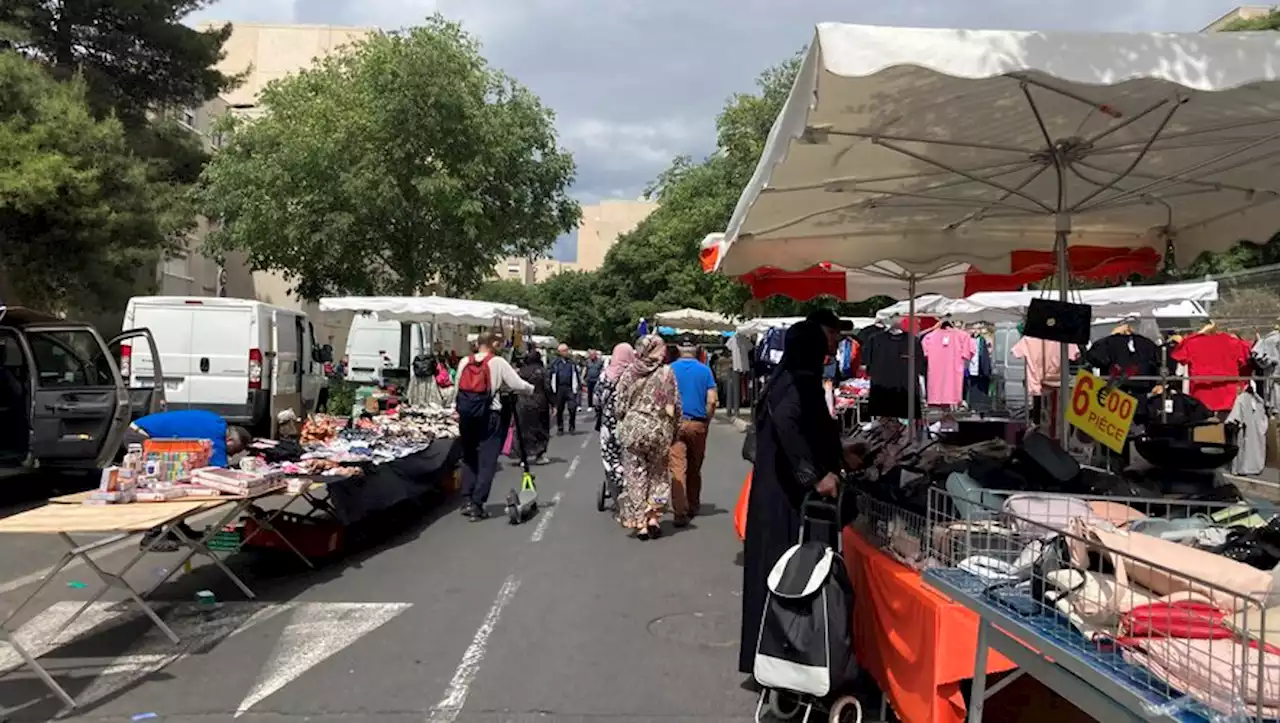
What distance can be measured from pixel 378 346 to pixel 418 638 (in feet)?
58.6

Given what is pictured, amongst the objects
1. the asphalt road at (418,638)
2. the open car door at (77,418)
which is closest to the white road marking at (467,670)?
the asphalt road at (418,638)

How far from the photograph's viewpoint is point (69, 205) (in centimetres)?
1744

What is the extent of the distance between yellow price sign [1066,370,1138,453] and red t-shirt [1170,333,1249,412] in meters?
6.48

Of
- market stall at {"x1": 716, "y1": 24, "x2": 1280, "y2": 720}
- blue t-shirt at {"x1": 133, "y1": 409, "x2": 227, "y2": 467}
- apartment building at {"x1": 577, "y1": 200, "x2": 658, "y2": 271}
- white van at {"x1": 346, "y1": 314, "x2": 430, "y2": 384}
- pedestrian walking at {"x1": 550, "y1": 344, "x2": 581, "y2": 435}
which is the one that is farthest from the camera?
apartment building at {"x1": 577, "y1": 200, "x2": 658, "y2": 271}

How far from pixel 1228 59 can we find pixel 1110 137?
1.51 metres

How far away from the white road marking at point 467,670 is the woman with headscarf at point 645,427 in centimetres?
228

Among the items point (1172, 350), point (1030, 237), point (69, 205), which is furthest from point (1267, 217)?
point (69, 205)

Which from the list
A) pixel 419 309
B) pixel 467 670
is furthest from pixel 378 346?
pixel 467 670

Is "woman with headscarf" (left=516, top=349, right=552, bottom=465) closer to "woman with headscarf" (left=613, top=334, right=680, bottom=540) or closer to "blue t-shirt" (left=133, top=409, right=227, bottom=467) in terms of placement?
"woman with headscarf" (left=613, top=334, right=680, bottom=540)

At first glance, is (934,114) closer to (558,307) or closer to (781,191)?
(781,191)

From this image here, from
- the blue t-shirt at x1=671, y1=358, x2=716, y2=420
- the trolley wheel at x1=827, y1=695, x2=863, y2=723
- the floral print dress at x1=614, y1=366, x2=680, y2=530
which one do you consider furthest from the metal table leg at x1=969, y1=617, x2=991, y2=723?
the blue t-shirt at x1=671, y1=358, x2=716, y2=420

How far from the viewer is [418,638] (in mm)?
5844

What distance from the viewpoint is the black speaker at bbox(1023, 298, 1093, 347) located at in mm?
5418

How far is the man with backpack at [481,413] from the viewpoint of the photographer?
9.55 metres
